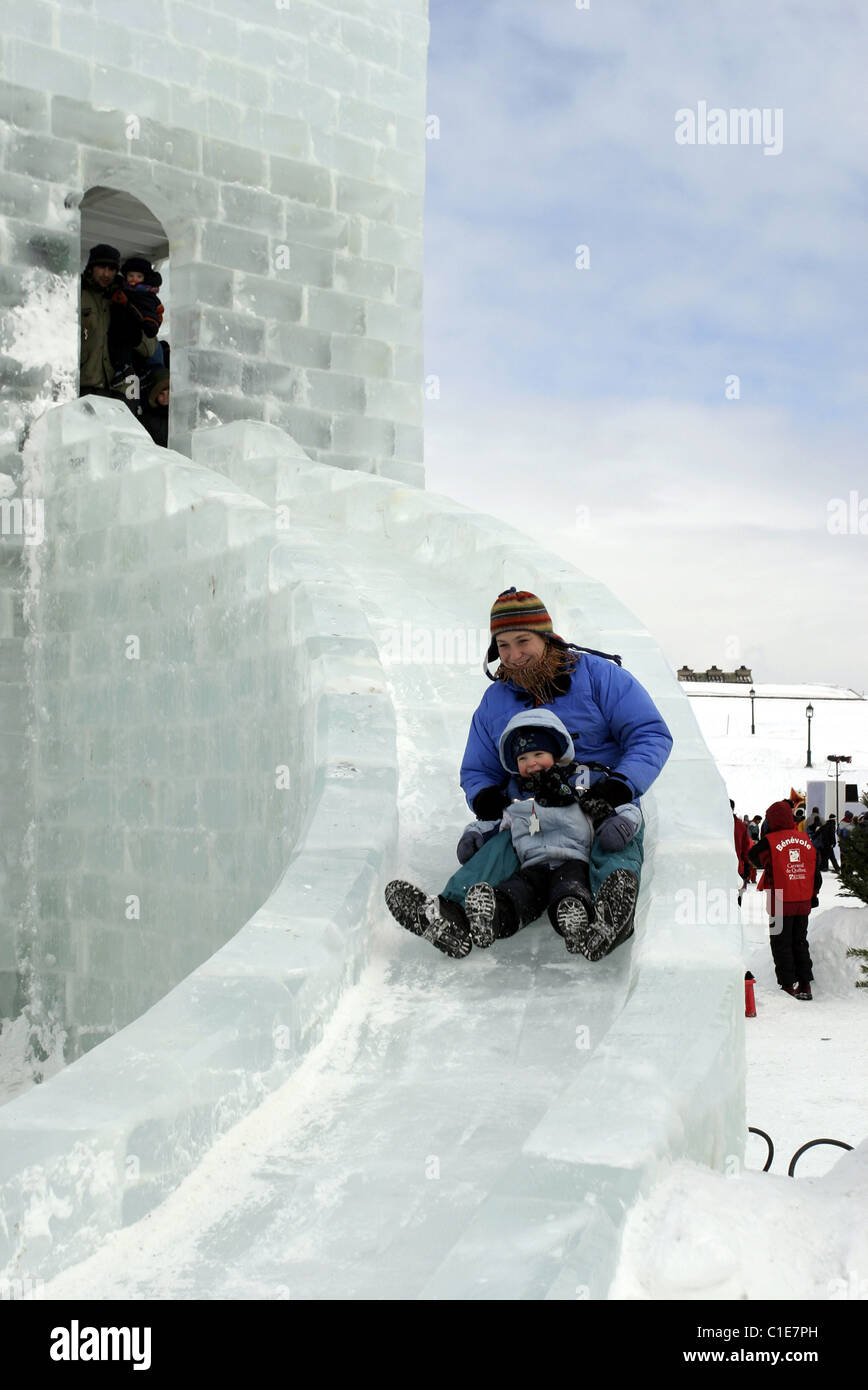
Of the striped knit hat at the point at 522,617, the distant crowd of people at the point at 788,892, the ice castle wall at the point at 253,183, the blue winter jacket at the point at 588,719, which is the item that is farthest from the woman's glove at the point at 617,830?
the distant crowd of people at the point at 788,892

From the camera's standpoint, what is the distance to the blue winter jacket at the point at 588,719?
4.43 m

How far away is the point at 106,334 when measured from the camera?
9.12m

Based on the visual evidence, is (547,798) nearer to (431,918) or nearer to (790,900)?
(431,918)

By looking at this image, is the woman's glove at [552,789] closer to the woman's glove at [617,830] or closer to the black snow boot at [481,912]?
the woman's glove at [617,830]

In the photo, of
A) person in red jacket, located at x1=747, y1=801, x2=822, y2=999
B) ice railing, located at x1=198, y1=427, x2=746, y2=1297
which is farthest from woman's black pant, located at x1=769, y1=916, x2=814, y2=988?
ice railing, located at x1=198, y1=427, x2=746, y2=1297

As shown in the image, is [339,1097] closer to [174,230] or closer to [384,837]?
[384,837]

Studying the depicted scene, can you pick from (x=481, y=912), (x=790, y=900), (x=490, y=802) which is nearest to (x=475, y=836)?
(x=490, y=802)

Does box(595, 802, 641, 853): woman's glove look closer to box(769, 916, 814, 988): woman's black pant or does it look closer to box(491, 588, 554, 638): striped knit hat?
box(491, 588, 554, 638): striped knit hat

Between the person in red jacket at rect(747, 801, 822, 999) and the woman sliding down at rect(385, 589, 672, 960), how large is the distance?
6.55m

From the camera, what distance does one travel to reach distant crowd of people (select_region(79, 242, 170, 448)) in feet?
29.6

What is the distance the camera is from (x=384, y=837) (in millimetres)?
4309

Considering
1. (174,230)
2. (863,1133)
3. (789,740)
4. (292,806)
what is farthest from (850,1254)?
(789,740)

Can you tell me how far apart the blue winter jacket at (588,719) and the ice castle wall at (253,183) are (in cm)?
449
